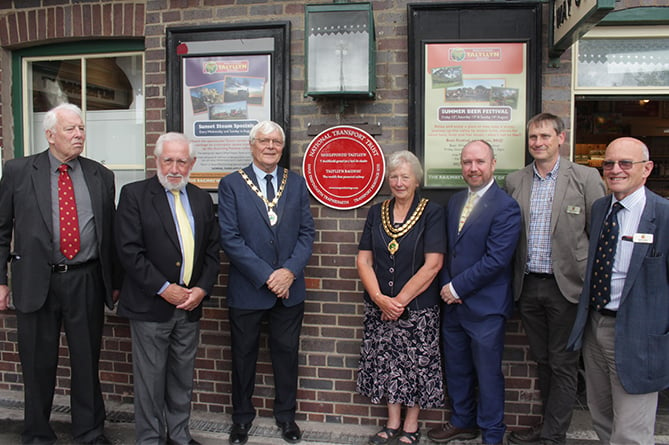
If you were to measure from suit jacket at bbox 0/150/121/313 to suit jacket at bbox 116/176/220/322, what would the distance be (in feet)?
0.76

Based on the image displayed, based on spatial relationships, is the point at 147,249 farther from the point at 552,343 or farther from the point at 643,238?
the point at 643,238

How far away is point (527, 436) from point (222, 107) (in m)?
3.04

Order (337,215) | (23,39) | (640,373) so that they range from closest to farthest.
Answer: (640,373) < (337,215) < (23,39)

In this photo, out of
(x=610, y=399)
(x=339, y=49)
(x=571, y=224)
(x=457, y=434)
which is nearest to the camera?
(x=610, y=399)

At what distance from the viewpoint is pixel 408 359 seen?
128 inches

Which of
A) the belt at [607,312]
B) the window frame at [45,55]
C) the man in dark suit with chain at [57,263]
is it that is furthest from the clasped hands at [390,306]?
the window frame at [45,55]

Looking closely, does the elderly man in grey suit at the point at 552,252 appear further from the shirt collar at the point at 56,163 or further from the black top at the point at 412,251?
the shirt collar at the point at 56,163

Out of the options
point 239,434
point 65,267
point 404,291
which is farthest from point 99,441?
point 404,291

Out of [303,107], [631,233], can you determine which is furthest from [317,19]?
[631,233]

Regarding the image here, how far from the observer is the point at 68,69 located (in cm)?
424

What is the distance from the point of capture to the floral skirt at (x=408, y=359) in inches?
128

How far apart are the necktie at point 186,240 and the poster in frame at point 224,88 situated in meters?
0.62

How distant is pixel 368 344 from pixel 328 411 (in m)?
0.72

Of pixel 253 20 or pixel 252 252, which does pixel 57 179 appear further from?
pixel 253 20
